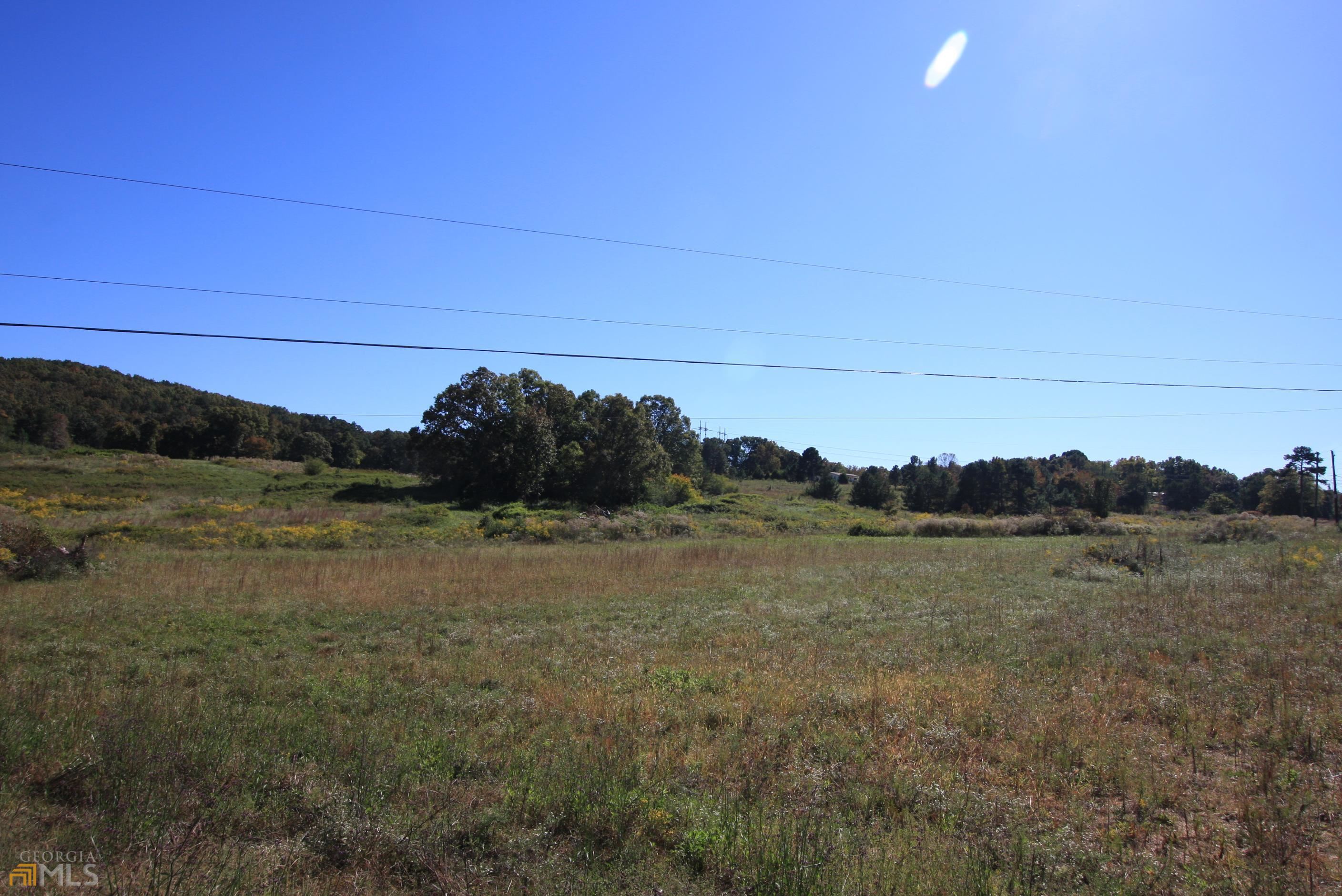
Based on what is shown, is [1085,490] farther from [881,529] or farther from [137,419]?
[137,419]

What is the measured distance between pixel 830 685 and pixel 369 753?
572 cm

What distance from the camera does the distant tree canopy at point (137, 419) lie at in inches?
2763

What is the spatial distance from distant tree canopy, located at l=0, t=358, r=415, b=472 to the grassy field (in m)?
49.6

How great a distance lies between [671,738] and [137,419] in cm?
9868

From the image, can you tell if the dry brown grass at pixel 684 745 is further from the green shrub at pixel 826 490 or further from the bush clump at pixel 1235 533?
the green shrub at pixel 826 490

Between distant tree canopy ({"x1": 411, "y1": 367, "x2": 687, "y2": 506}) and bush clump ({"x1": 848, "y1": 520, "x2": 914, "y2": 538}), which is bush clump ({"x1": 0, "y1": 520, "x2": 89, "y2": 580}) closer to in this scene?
distant tree canopy ({"x1": 411, "y1": 367, "x2": 687, "y2": 506})

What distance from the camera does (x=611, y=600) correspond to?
1708 cm

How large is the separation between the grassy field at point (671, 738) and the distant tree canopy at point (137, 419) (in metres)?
49.6

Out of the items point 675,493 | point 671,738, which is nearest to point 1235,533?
point 675,493

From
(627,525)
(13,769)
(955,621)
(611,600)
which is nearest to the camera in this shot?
(13,769)

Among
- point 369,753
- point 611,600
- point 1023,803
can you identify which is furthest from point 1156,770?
point 611,600

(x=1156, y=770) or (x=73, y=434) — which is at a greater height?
(x=73, y=434)

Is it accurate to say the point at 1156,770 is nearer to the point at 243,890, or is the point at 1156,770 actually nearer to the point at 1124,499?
the point at 243,890

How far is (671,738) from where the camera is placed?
22.3 ft
